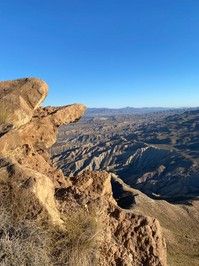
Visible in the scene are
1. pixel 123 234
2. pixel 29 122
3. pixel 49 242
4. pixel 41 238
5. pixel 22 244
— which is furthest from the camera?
pixel 29 122

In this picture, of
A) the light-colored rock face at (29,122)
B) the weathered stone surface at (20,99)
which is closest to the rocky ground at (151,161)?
the light-colored rock face at (29,122)

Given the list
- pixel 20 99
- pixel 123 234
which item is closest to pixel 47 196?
pixel 123 234

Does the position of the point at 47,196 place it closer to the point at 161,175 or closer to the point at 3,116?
the point at 3,116

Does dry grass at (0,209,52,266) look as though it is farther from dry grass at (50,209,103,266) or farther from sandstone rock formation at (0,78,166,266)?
dry grass at (50,209,103,266)

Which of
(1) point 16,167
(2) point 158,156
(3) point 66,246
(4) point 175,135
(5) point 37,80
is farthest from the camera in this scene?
(4) point 175,135

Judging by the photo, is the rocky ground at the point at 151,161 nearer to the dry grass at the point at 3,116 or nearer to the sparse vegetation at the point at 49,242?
the dry grass at the point at 3,116

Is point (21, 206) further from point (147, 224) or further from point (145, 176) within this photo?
→ point (145, 176)

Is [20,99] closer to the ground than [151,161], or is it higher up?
higher up

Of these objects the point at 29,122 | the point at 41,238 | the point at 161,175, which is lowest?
the point at 161,175

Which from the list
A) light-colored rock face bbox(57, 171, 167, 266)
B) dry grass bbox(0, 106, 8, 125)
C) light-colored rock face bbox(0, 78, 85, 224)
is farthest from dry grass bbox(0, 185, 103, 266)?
dry grass bbox(0, 106, 8, 125)

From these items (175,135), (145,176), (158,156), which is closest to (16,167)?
(145,176)
